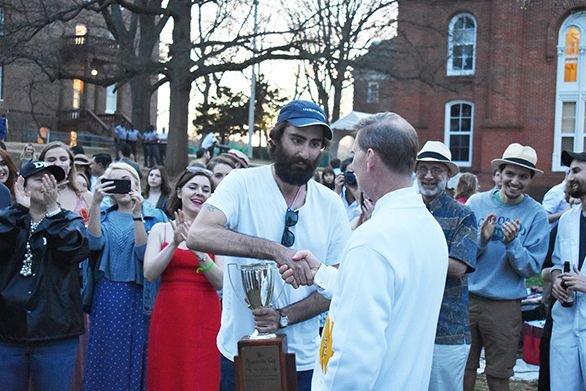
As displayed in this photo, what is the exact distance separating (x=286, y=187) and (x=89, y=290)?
8.92 feet

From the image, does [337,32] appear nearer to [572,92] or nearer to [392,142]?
[572,92]

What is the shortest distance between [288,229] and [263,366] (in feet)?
2.45

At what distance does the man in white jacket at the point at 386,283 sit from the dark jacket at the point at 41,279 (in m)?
2.59

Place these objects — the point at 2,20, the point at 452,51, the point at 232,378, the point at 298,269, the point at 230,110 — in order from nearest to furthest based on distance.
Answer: the point at 298,269, the point at 232,378, the point at 2,20, the point at 452,51, the point at 230,110

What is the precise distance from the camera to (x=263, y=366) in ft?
10.7

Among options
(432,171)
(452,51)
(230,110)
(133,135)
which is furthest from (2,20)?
(230,110)

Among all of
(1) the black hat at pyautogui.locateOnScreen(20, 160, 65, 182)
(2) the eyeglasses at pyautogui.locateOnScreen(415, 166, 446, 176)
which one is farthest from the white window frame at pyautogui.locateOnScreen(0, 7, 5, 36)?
(2) the eyeglasses at pyautogui.locateOnScreen(415, 166, 446, 176)

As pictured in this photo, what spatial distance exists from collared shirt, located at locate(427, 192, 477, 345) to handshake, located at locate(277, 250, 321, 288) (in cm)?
183

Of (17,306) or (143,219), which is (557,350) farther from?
(17,306)

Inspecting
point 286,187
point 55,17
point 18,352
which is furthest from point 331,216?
point 55,17

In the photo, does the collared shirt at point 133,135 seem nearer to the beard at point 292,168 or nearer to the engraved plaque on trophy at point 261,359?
the beard at point 292,168

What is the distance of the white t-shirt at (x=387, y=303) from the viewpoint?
2.49m

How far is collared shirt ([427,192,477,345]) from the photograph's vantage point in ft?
15.5

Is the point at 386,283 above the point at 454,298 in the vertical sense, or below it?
above
